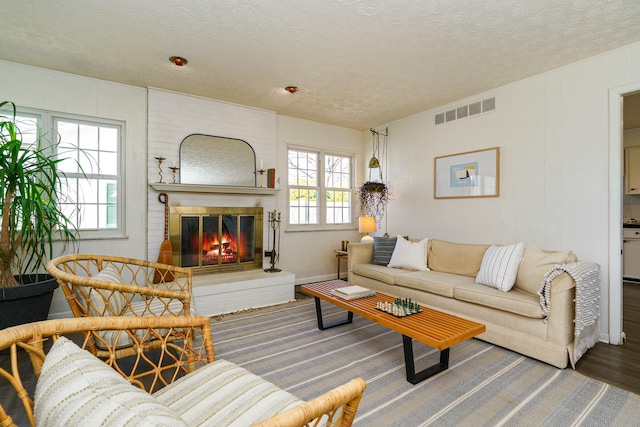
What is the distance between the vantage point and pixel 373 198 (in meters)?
5.26

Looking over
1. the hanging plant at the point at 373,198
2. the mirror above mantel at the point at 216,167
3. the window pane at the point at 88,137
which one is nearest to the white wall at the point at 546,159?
the hanging plant at the point at 373,198

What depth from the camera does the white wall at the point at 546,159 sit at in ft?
9.48

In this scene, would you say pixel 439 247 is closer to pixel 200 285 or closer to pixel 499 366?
pixel 499 366

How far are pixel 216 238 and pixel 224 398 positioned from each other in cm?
329

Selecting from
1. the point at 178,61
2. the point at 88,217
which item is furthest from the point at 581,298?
the point at 88,217

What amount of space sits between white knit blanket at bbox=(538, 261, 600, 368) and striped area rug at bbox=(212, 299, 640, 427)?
33cm

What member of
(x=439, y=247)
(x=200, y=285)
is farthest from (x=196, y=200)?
(x=439, y=247)

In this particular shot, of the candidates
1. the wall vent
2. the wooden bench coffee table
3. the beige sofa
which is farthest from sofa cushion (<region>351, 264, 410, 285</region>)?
the wall vent

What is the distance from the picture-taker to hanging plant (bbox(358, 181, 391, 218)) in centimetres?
491

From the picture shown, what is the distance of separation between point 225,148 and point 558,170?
3.92 meters

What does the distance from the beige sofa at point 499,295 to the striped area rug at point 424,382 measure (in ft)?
0.55

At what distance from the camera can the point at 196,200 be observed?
13.5 feet

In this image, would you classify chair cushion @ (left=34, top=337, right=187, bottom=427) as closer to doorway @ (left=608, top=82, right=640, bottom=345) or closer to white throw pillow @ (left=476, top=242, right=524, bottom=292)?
white throw pillow @ (left=476, top=242, right=524, bottom=292)

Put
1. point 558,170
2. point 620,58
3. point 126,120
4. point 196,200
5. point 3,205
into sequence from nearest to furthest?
point 3,205
point 620,58
point 558,170
point 126,120
point 196,200
